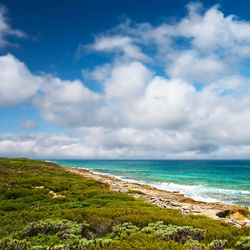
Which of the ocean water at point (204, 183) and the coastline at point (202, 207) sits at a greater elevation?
the coastline at point (202, 207)

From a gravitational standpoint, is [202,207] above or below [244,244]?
below

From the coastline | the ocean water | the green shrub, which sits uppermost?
the green shrub

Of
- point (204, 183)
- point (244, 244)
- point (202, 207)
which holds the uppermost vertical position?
point (244, 244)

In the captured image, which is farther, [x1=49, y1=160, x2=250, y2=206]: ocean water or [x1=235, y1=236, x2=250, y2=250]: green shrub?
[x1=49, y1=160, x2=250, y2=206]: ocean water

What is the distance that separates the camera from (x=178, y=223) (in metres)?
8.38

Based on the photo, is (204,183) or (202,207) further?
(204,183)

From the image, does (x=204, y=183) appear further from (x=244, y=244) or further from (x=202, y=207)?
(x=244, y=244)

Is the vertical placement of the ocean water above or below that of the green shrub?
below

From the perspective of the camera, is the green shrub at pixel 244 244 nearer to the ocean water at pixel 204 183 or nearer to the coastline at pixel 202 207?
the coastline at pixel 202 207

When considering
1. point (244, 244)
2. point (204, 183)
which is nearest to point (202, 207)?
point (244, 244)

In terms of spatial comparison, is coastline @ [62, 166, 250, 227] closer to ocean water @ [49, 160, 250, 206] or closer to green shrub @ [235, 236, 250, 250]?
ocean water @ [49, 160, 250, 206]

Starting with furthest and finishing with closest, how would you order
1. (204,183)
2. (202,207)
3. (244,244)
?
1. (204,183)
2. (202,207)
3. (244,244)

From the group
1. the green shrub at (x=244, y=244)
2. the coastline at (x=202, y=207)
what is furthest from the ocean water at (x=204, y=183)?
the green shrub at (x=244, y=244)

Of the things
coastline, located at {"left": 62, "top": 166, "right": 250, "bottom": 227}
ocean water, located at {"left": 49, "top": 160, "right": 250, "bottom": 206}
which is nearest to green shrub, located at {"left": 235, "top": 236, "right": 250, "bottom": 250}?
coastline, located at {"left": 62, "top": 166, "right": 250, "bottom": 227}
